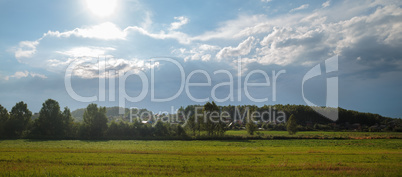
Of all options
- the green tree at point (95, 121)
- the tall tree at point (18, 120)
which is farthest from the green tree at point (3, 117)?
the green tree at point (95, 121)

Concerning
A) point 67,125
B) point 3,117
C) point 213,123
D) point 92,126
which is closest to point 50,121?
point 67,125

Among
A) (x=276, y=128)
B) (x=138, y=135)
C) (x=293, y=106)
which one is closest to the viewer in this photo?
(x=138, y=135)

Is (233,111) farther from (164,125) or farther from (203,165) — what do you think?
(203,165)

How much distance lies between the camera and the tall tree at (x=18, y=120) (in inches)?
3359

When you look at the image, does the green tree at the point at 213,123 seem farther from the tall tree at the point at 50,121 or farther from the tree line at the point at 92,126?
the tall tree at the point at 50,121

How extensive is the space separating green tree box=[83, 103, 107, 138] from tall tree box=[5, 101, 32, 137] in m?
23.3

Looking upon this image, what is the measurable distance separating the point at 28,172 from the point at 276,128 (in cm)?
12639

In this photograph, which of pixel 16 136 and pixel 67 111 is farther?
pixel 67 111

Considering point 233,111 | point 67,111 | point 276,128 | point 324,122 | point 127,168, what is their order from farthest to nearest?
point 233,111
point 324,122
point 276,128
point 67,111
point 127,168

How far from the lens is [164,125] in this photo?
86.2 m

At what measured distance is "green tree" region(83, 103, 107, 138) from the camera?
84000 mm

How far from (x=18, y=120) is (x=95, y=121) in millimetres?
29254

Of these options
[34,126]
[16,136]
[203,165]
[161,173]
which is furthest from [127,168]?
[16,136]

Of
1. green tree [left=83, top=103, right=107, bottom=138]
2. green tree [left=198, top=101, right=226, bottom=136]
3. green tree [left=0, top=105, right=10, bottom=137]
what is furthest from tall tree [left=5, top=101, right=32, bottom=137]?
green tree [left=198, top=101, right=226, bottom=136]
